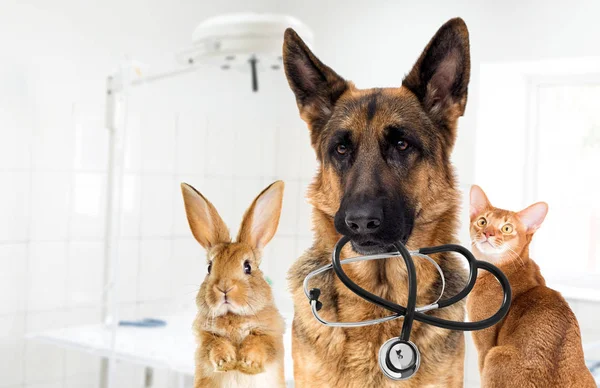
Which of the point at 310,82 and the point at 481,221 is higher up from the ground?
the point at 310,82

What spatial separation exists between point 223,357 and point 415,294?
0.68ft

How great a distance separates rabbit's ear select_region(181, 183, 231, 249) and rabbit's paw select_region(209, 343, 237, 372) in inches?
4.1

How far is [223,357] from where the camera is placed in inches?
24.8

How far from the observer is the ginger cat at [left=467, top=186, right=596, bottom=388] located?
616 millimetres

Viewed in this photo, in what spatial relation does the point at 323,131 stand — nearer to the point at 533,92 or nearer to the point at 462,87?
the point at 462,87

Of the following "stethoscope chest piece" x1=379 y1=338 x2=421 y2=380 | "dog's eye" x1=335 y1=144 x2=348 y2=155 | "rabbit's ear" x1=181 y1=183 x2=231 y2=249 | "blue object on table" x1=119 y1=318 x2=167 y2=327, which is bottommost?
"blue object on table" x1=119 y1=318 x2=167 y2=327

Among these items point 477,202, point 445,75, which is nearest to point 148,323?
point 477,202

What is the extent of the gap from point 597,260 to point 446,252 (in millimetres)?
379

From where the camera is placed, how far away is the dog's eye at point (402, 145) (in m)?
0.59

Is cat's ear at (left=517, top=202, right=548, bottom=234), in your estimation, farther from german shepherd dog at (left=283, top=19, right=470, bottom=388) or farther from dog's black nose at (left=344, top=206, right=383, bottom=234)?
dog's black nose at (left=344, top=206, right=383, bottom=234)

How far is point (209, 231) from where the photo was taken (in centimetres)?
62

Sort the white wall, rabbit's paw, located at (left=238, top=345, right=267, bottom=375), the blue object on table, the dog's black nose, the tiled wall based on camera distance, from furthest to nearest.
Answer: the tiled wall, the white wall, the blue object on table, rabbit's paw, located at (left=238, top=345, right=267, bottom=375), the dog's black nose

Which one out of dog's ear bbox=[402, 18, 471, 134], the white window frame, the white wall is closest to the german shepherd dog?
dog's ear bbox=[402, 18, 471, 134]

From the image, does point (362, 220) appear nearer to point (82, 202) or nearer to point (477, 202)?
point (477, 202)
